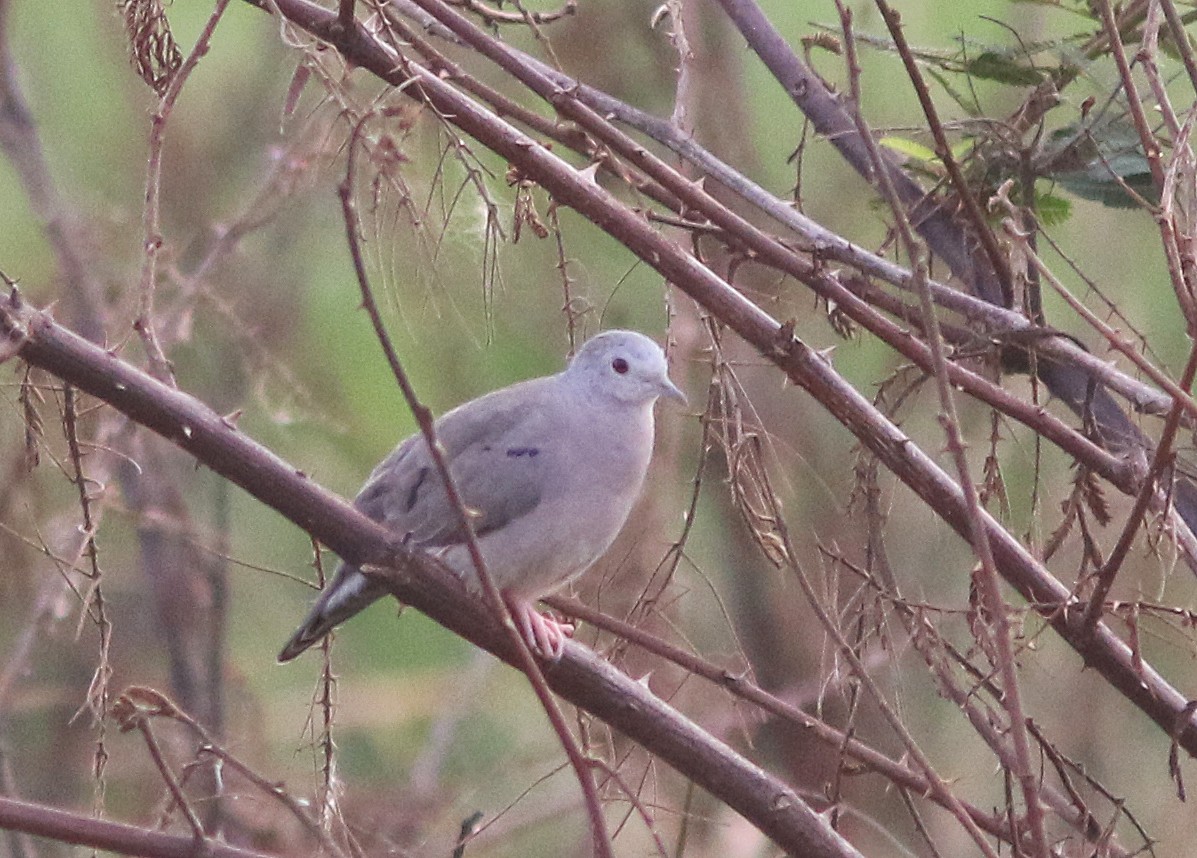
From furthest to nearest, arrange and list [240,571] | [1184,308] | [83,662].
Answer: [240,571] → [83,662] → [1184,308]

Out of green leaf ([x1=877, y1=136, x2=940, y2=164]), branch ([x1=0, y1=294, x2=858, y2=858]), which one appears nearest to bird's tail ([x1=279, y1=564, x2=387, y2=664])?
branch ([x1=0, y1=294, x2=858, y2=858])

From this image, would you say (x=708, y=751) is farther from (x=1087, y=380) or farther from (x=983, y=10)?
(x=983, y=10)

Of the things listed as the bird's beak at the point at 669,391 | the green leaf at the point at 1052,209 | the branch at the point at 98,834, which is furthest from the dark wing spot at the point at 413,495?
the branch at the point at 98,834

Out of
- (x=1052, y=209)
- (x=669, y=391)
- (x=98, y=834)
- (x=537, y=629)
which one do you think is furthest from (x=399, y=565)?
(x=1052, y=209)

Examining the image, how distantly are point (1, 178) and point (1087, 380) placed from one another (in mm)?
5722

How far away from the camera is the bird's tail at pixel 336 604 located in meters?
2.57

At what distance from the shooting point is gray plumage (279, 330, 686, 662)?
2.98m

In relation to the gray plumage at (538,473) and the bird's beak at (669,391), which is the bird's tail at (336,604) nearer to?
the gray plumage at (538,473)

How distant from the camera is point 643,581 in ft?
10.3

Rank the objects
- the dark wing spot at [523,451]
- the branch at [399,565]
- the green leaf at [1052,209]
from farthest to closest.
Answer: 1. the dark wing spot at [523,451]
2. the green leaf at [1052,209]
3. the branch at [399,565]

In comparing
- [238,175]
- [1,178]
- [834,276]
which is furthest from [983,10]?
[1,178]

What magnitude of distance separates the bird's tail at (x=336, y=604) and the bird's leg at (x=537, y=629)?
27 centimetres

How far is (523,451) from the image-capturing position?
3107 mm

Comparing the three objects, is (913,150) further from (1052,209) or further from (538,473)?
(538,473)
